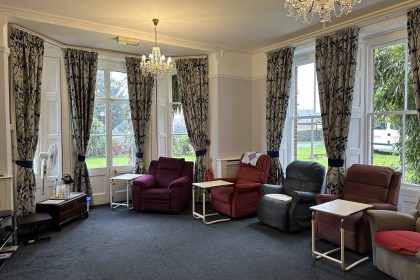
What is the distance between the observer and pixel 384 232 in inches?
109

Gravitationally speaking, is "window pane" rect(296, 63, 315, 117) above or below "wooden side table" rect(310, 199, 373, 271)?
above

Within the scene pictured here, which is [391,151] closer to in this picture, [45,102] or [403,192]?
[403,192]

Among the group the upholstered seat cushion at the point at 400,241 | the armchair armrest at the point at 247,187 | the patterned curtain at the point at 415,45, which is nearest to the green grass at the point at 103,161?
the armchair armrest at the point at 247,187

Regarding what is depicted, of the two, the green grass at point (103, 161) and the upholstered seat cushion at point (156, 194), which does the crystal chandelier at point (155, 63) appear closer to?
the upholstered seat cushion at point (156, 194)

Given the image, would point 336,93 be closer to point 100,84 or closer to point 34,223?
point 100,84

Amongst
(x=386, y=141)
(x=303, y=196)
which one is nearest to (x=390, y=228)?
(x=303, y=196)

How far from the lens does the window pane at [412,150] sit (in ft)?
12.4

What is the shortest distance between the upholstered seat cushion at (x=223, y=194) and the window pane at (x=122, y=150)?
1.97 m

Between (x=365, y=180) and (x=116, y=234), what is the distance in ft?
11.0

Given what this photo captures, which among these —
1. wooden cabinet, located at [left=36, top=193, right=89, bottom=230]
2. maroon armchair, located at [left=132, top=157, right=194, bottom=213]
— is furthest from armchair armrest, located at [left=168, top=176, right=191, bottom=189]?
wooden cabinet, located at [left=36, top=193, right=89, bottom=230]

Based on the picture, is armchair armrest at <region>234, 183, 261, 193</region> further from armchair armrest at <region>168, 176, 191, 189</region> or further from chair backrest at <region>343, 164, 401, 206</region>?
chair backrest at <region>343, 164, 401, 206</region>

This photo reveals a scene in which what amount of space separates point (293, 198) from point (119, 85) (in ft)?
12.6

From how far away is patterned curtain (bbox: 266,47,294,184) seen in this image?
5061 mm

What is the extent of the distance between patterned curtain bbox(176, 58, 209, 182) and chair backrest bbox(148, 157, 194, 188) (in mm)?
332
